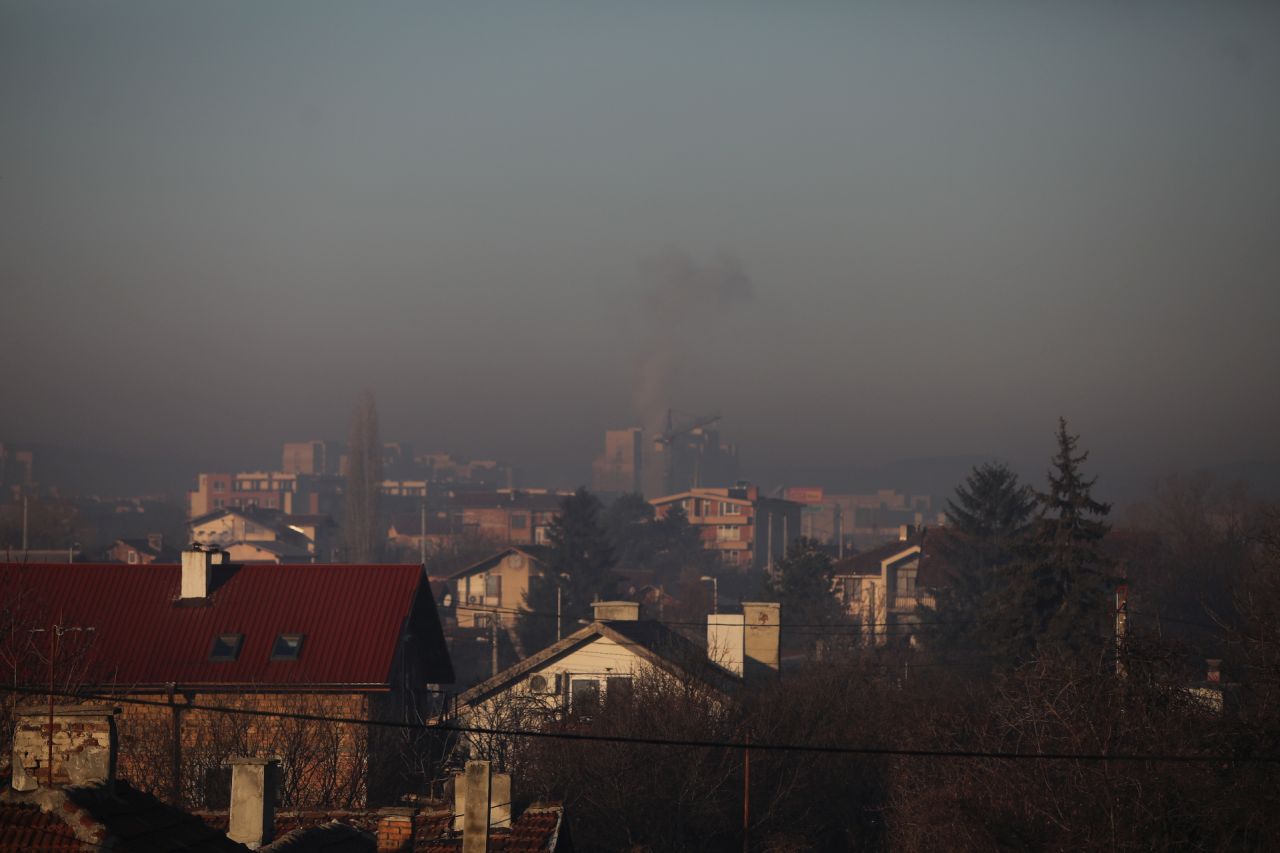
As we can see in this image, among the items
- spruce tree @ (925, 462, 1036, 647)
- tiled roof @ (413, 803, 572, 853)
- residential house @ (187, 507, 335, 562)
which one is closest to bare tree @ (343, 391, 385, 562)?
residential house @ (187, 507, 335, 562)

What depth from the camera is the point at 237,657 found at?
92.8 feet

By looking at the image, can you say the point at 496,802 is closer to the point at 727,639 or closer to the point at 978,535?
the point at 727,639

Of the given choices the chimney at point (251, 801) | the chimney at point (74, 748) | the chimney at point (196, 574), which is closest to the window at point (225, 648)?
the chimney at point (196, 574)

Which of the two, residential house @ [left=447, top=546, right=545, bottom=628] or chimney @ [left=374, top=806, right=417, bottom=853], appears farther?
residential house @ [left=447, top=546, right=545, bottom=628]

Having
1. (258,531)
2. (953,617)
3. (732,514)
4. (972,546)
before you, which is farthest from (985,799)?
(732,514)

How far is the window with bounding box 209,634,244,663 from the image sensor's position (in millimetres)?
28281

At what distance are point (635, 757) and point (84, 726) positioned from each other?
17.0 meters

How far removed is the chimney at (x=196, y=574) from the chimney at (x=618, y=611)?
12357 millimetres

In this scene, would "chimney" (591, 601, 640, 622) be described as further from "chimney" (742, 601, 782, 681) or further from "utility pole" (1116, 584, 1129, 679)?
"utility pole" (1116, 584, 1129, 679)

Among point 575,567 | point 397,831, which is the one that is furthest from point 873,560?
point 397,831

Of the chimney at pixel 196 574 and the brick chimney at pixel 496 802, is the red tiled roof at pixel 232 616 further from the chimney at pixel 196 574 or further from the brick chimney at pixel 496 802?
the brick chimney at pixel 496 802

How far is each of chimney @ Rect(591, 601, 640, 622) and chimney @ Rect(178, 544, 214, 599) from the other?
12.4 meters

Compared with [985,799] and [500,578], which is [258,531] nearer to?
[500,578]

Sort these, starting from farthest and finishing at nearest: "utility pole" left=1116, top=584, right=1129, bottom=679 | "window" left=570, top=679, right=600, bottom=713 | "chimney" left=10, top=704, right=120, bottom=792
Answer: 1. "window" left=570, top=679, right=600, bottom=713
2. "utility pole" left=1116, top=584, right=1129, bottom=679
3. "chimney" left=10, top=704, right=120, bottom=792
